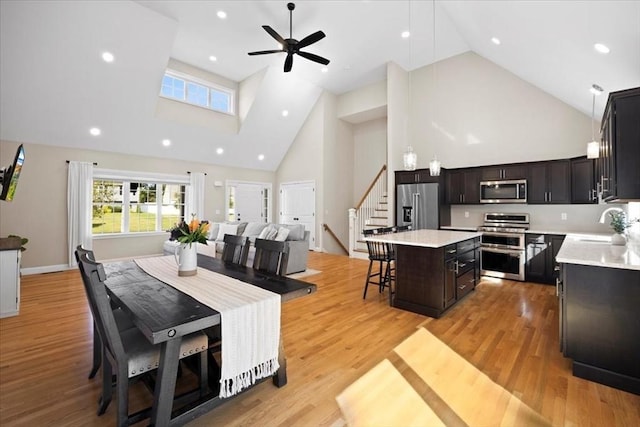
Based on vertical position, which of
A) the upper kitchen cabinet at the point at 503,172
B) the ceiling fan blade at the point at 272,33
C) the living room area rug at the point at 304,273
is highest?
the ceiling fan blade at the point at 272,33

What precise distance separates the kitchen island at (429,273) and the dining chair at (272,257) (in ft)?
4.68

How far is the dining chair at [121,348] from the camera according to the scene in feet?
4.82

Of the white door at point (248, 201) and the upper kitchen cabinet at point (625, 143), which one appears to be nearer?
the upper kitchen cabinet at point (625, 143)

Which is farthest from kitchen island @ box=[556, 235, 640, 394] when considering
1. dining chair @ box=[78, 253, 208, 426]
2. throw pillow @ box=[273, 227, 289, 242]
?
throw pillow @ box=[273, 227, 289, 242]

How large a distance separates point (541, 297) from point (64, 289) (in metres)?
7.40

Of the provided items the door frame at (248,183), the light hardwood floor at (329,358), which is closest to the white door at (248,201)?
the door frame at (248,183)

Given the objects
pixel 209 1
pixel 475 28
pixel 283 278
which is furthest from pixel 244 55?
pixel 283 278

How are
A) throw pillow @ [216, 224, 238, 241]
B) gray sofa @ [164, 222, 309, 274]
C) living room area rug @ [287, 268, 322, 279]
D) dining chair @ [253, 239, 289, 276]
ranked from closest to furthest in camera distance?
dining chair @ [253, 239, 289, 276], living room area rug @ [287, 268, 322, 279], gray sofa @ [164, 222, 309, 274], throw pillow @ [216, 224, 238, 241]

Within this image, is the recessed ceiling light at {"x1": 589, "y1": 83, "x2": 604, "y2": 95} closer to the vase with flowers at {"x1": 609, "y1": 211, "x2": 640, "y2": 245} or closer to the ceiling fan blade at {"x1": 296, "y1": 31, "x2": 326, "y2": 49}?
the vase with flowers at {"x1": 609, "y1": 211, "x2": 640, "y2": 245}

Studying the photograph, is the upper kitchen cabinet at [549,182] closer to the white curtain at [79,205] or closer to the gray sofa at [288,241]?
the gray sofa at [288,241]

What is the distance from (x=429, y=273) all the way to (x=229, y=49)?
6.13 m

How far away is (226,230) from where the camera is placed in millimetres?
6766

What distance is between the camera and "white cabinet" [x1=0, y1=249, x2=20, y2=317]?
339 centimetres

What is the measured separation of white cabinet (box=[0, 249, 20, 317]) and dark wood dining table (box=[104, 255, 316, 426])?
2429 mm
